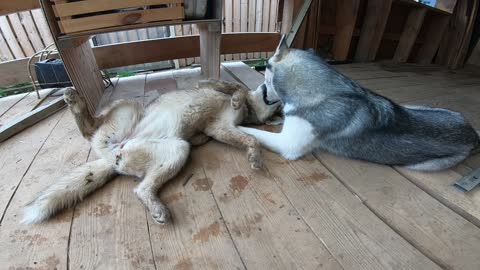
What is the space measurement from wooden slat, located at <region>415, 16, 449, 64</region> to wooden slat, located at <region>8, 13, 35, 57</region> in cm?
661

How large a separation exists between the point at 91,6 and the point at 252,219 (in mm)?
1698

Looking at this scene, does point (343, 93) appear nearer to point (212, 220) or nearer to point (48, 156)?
point (212, 220)

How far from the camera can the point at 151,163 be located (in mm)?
1196

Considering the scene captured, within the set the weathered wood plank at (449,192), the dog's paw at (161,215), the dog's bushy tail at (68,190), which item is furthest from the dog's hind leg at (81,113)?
the weathered wood plank at (449,192)

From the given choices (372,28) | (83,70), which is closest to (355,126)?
(83,70)

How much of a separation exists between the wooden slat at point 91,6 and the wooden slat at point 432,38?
192 inches

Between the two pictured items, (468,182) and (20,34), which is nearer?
(468,182)

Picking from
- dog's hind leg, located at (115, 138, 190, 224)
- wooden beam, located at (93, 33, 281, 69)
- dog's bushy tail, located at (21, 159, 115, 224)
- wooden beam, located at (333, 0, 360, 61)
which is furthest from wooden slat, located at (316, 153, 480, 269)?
wooden beam, located at (333, 0, 360, 61)

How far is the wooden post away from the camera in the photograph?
6.96 ft

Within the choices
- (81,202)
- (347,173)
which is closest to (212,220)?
(81,202)

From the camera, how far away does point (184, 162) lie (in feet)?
4.11

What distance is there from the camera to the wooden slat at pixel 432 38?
13.5 ft

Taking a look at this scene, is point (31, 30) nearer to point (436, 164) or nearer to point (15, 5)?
point (15, 5)

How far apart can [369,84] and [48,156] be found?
2.95 metres
